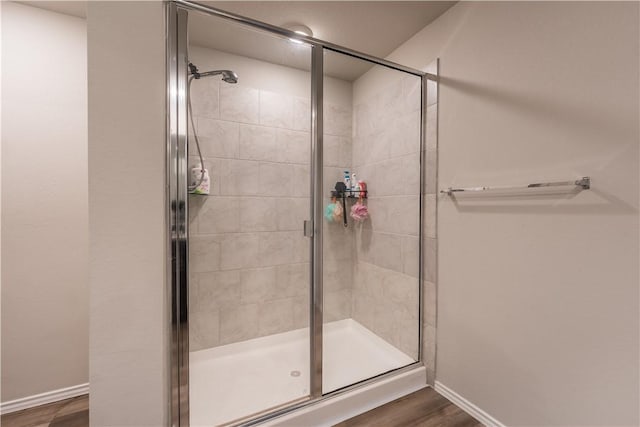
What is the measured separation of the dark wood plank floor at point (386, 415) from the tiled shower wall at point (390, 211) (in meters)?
0.32

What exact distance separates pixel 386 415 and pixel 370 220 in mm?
1195

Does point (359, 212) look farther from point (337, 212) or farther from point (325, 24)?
point (325, 24)

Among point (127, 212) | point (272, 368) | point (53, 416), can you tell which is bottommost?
point (53, 416)

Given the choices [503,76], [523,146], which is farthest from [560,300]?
[503,76]

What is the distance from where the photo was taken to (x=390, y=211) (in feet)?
6.70

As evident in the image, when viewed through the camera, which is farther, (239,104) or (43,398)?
(239,104)

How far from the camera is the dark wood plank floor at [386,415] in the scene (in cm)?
148

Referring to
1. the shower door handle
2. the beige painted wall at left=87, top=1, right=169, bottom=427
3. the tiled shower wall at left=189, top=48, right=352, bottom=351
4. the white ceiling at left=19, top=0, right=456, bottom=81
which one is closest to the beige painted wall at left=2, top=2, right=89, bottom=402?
the white ceiling at left=19, top=0, right=456, bottom=81

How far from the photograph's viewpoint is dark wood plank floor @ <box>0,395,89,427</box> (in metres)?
1.53

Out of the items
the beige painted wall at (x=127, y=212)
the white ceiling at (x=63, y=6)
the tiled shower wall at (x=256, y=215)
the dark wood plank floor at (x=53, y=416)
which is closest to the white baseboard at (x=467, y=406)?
the tiled shower wall at (x=256, y=215)

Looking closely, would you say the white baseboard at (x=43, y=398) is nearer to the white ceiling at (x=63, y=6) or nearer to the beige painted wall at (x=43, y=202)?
the beige painted wall at (x=43, y=202)

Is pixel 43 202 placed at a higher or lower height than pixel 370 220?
higher

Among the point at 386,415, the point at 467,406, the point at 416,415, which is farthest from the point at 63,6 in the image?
the point at 467,406

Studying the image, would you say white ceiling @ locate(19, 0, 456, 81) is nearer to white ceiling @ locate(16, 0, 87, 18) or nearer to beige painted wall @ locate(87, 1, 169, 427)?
white ceiling @ locate(16, 0, 87, 18)
